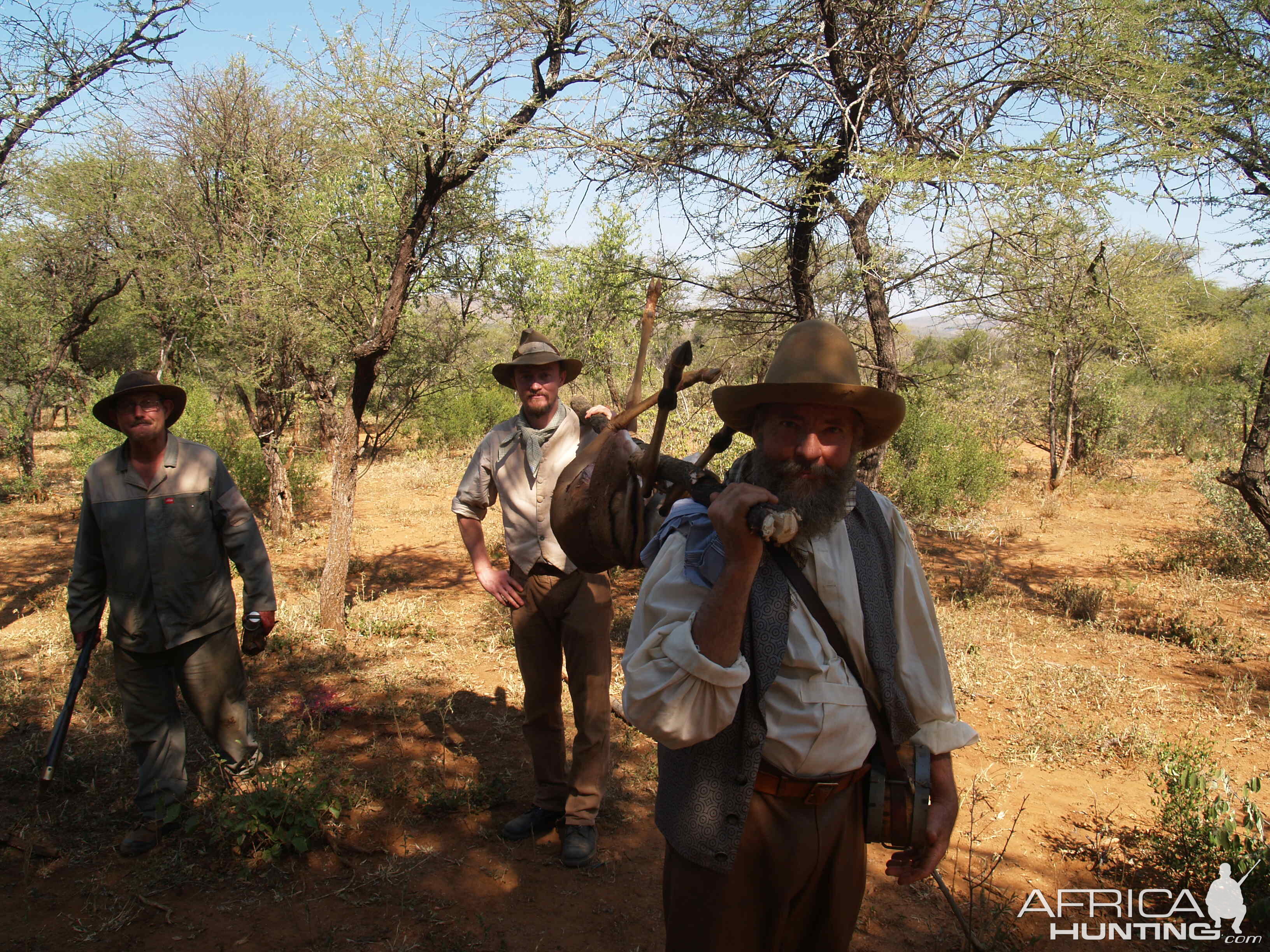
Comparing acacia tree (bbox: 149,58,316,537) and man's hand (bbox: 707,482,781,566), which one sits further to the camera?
acacia tree (bbox: 149,58,316,537)

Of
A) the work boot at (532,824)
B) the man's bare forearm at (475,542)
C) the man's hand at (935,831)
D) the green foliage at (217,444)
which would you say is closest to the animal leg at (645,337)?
the man's hand at (935,831)

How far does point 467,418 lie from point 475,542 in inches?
578

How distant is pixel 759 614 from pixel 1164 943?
116 inches

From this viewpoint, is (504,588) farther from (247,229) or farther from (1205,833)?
(247,229)

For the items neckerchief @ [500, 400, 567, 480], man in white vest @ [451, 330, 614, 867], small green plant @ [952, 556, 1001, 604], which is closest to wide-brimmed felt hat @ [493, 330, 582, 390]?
man in white vest @ [451, 330, 614, 867]

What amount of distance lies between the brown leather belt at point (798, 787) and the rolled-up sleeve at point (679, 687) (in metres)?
0.22

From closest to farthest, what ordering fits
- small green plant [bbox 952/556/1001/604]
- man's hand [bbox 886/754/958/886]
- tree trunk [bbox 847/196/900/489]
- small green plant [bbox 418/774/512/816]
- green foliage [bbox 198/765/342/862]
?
man's hand [bbox 886/754/958/886]
green foliage [bbox 198/765/342/862]
small green plant [bbox 418/774/512/816]
tree trunk [bbox 847/196/900/489]
small green plant [bbox 952/556/1001/604]

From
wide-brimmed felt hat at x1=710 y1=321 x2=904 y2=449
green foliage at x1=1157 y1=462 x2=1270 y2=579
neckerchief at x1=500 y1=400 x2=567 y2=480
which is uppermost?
wide-brimmed felt hat at x1=710 y1=321 x2=904 y2=449

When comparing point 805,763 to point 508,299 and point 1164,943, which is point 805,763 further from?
point 508,299

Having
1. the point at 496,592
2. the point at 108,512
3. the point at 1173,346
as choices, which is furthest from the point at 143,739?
the point at 1173,346

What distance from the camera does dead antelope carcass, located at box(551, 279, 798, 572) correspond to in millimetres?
1648

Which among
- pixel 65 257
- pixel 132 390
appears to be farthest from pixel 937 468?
pixel 65 257

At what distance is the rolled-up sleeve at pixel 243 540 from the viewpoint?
145 inches

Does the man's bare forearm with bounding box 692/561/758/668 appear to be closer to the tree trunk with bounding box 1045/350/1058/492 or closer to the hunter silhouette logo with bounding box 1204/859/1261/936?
Answer: the hunter silhouette logo with bounding box 1204/859/1261/936
